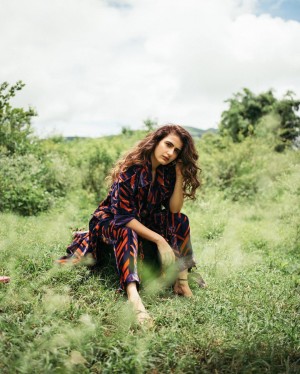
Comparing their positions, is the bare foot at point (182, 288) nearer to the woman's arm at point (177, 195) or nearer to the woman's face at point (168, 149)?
the woman's arm at point (177, 195)

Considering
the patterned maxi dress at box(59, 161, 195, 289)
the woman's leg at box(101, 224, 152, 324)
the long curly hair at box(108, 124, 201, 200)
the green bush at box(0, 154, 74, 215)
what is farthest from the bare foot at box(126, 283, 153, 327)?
the green bush at box(0, 154, 74, 215)

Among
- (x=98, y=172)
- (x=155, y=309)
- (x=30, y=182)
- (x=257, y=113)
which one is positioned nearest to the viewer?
(x=155, y=309)

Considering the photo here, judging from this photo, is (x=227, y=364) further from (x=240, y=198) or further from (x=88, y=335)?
(x=240, y=198)

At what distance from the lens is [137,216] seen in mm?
3256

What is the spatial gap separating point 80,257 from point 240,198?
265 inches

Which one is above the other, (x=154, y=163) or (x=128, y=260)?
(x=154, y=163)

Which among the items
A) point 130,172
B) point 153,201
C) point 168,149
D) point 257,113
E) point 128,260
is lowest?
point 128,260

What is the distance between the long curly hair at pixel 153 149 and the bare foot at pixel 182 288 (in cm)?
75

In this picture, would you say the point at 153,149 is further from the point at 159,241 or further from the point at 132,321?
the point at 132,321

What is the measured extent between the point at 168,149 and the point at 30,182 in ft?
14.3

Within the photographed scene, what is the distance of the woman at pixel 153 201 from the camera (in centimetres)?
311

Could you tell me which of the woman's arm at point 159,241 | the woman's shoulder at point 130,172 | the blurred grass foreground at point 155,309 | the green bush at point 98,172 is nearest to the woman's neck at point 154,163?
the woman's shoulder at point 130,172

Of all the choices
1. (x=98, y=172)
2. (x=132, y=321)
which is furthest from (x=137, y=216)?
(x=98, y=172)

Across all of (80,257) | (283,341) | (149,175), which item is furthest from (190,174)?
(283,341)
